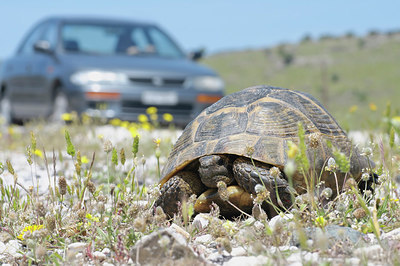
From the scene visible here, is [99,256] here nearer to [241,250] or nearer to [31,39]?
[241,250]

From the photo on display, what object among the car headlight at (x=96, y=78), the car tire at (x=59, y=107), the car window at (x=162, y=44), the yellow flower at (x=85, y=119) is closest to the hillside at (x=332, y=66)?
the car window at (x=162, y=44)

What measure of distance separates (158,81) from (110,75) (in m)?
0.73

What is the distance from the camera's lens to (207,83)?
887 centimetres

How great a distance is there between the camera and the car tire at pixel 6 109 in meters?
10.7

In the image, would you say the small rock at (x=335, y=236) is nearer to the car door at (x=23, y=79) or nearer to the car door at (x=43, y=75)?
the car door at (x=43, y=75)

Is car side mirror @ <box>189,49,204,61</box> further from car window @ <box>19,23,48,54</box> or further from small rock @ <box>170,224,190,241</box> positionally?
small rock @ <box>170,224,190,241</box>

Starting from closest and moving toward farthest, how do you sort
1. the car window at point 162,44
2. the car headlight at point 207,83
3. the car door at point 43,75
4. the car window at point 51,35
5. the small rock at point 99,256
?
1. the small rock at point 99,256
2. the car headlight at point 207,83
3. the car door at point 43,75
4. the car window at point 51,35
5. the car window at point 162,44

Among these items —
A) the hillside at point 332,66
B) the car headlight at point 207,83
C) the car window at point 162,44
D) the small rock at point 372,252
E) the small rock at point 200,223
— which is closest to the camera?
the small rock at point 372,252

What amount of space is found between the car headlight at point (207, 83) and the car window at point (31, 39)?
3.19 metres

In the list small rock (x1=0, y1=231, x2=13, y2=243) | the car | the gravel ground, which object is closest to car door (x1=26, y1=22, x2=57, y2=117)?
the car

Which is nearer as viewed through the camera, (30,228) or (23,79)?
(30,228)

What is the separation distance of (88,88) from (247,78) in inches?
1988

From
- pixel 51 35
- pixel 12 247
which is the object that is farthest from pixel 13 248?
pixel 51 35

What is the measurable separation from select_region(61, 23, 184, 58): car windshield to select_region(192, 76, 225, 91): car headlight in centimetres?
113
